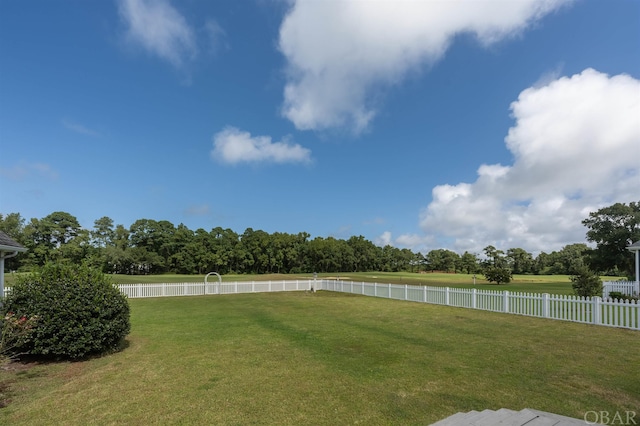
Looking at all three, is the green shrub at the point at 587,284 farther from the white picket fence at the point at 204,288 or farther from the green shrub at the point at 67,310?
the white picket fence at the point at 204,288

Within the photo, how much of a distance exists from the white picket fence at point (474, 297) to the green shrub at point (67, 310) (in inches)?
184

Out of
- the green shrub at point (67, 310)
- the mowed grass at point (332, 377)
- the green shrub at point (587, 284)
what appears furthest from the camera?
the green shrub at point (587, 284)

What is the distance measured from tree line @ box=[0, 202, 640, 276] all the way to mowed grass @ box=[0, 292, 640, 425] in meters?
34.2

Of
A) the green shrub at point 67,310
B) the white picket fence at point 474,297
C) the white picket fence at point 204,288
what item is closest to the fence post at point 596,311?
the white picket fence at point 474,297

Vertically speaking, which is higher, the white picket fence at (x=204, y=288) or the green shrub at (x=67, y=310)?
the green shrub at (x=67, y=310)

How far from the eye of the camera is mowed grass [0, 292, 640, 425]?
4113mm

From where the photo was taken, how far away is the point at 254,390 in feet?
15.8

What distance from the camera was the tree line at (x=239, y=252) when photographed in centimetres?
4766

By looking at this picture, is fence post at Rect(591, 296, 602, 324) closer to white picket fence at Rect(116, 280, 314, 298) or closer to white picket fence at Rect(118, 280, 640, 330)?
white picket fence at Rect(118, 280, 640, 330)

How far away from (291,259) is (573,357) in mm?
63048

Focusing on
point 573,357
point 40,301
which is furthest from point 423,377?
point 40,301

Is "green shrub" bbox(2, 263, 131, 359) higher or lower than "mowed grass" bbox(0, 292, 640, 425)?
higher

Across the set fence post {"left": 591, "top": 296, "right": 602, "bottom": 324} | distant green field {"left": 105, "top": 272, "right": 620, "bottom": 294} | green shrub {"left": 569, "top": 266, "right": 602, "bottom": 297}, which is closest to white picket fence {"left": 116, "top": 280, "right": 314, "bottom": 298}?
distant green field {"left": 105, "top": 272, "right": 620, "bottom": 294}

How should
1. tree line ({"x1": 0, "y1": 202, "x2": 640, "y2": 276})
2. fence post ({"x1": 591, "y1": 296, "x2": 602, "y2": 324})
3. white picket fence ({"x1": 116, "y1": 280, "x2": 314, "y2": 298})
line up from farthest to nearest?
tree line ({"x1": 0, "y1": 202, "x2": 640, "y2": 276}) < white picket fence ({"x1": 116, "y1": 280, "x2": 314, "y2": 298}) < fence post ({"x1": 591, "y1": 296, "x2": 602, "y2": 324})
